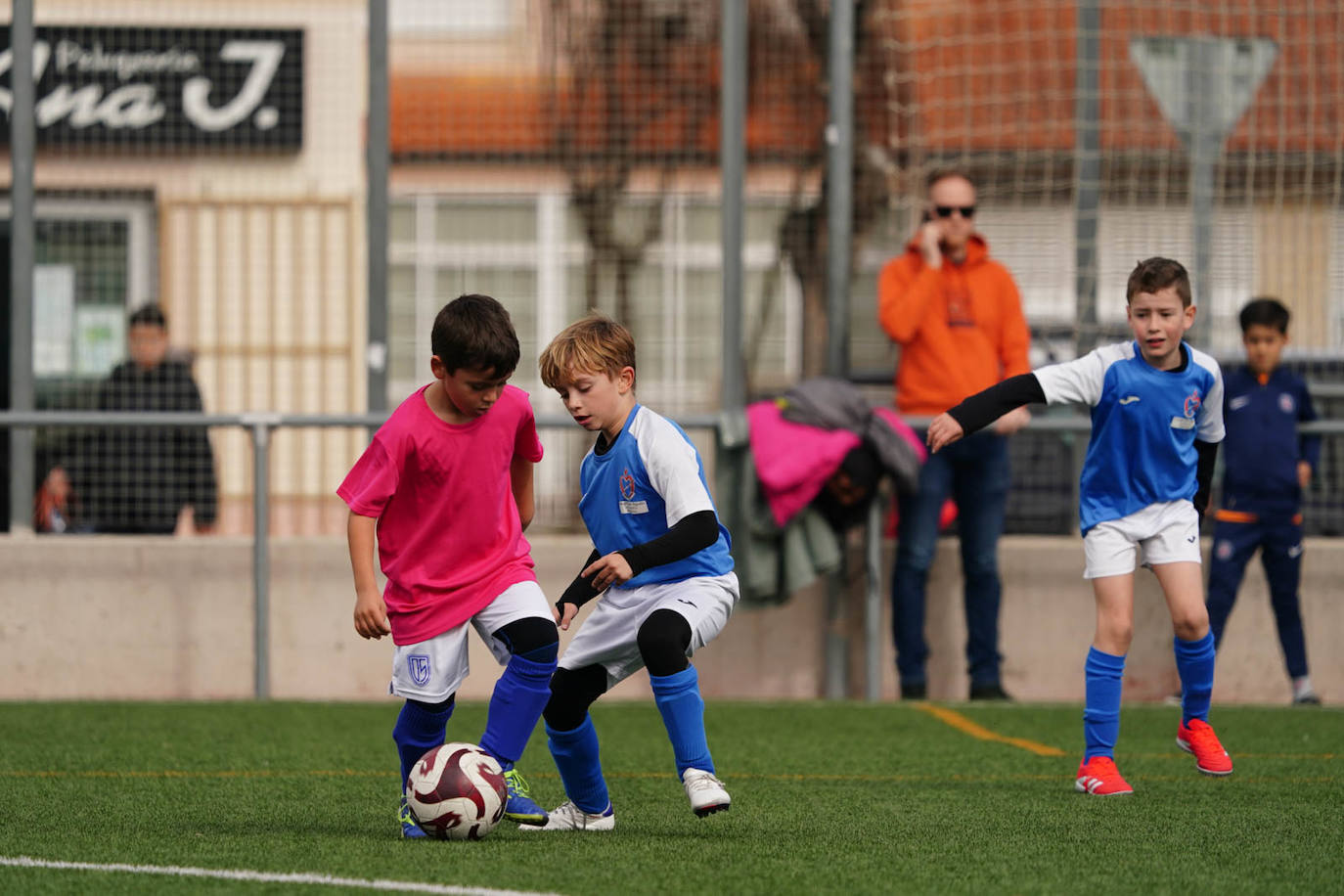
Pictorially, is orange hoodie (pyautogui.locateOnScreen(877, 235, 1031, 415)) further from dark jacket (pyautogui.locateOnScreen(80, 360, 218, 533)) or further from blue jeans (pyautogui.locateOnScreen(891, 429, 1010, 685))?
dark jacket (pyautogui.locateOnScreen(80, 360, 218, 533))

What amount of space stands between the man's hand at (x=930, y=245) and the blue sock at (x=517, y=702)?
394 cm

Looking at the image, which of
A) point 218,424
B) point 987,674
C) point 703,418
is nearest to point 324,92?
point 218,424

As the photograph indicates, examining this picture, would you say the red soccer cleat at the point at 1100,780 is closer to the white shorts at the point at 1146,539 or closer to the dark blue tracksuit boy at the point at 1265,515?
the white shorts at the point at 1146,539

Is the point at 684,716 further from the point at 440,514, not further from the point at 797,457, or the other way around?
the point at 797,457

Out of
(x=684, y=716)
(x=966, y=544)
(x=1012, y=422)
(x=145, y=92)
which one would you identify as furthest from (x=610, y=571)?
(x=145, y=92)

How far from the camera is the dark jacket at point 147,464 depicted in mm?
8312

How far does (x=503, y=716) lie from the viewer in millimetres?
4711

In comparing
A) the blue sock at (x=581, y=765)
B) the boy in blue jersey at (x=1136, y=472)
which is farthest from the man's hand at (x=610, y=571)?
the boy in blue jersey at (x=1136, y=472)

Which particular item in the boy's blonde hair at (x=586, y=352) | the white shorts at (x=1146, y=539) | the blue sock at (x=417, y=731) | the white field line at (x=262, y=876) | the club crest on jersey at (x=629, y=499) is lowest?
the white field line at (x=262, y=876)

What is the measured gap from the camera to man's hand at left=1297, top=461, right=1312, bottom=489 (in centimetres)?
812

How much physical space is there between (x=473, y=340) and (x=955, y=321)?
408 centimetres

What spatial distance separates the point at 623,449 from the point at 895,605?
3728 mm

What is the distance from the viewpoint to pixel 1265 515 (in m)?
8.06

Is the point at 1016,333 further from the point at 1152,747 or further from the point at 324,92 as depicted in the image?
the point at 324,92
